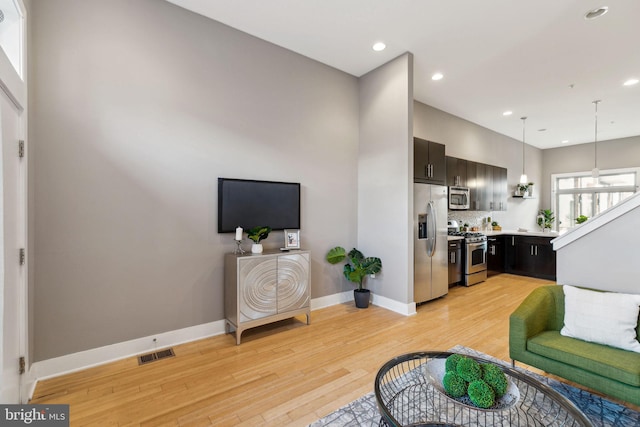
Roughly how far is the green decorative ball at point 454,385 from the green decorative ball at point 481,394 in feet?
0.15

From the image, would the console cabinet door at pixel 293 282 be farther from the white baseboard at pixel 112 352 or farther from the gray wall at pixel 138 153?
the white baseboard at pixel 112 352

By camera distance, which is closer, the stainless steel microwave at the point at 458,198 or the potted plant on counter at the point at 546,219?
the stainless steel microwave at the point at 458,198

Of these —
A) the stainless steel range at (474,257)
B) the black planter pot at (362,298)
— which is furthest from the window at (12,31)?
the stainless steel range at (474,257)

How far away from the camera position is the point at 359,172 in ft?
14.4

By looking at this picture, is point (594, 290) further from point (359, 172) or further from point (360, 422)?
point (359, 172)

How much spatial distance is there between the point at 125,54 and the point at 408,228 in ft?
11.6

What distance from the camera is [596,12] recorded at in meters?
2.91

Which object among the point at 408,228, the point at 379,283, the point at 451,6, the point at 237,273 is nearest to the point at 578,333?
the point at 408,228

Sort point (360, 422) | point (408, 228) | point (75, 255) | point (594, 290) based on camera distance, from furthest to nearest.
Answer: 1. point (408, 228)
2. point (75, 255)
3. point (594, 290)
4. point (360, 422)

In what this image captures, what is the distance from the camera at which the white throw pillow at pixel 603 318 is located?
1909mm

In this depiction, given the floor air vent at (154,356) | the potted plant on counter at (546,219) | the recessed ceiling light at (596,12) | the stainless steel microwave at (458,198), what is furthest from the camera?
the potted plant on counter at (546,219)

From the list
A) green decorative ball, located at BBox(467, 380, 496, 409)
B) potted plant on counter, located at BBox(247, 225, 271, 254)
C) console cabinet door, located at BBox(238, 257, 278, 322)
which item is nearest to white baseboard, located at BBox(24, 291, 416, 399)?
console cabinet door, located at BBox(238, 257, 278, 322)

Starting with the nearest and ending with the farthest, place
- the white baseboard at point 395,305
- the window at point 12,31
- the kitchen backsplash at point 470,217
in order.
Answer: the window at point 12,31, the white baseboard at point 395,305, the kitchen backsplash at point 470,217

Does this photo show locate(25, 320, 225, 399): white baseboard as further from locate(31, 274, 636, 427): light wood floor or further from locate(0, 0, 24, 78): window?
locate(0, 0, 24, 78): window
